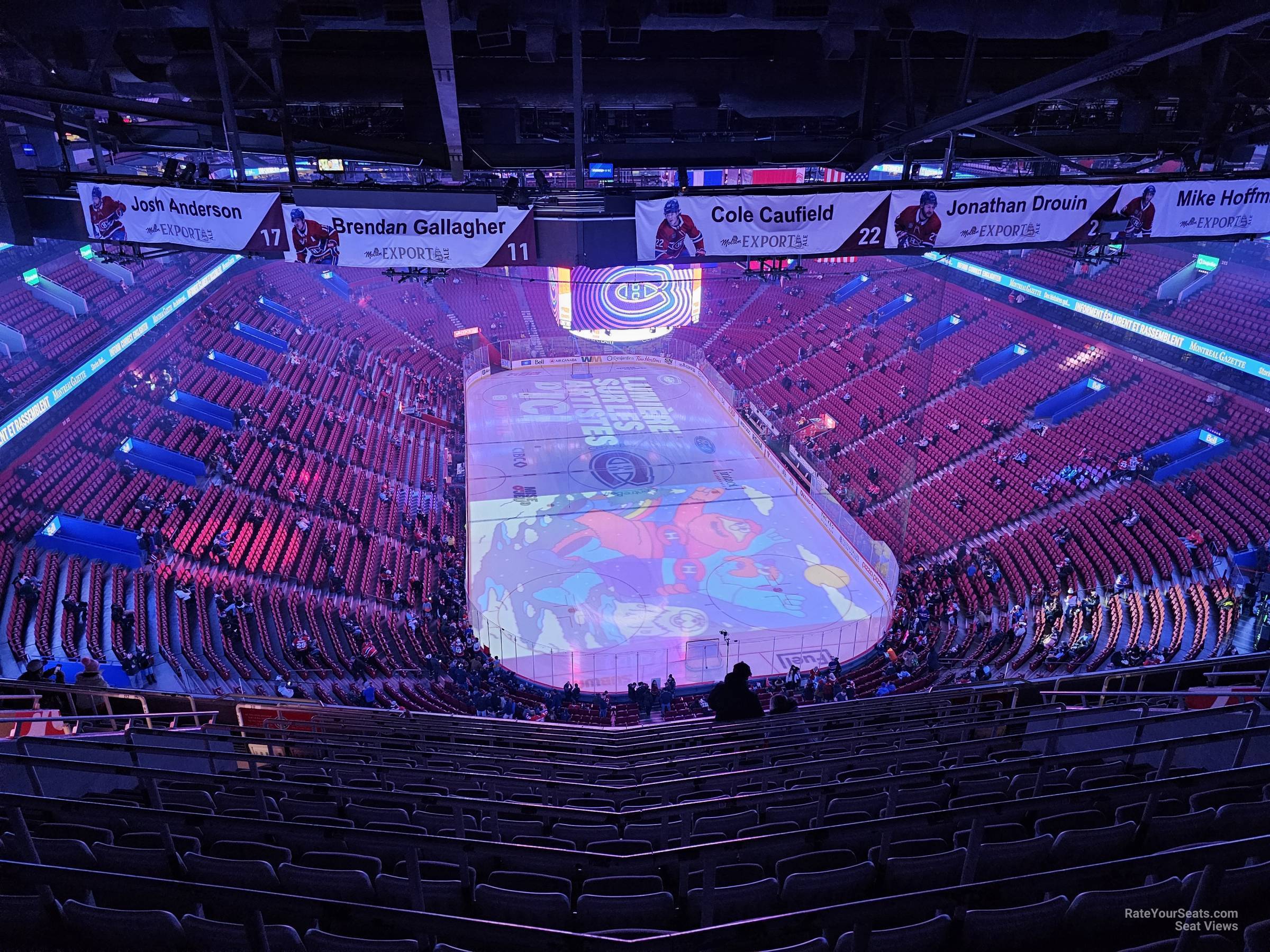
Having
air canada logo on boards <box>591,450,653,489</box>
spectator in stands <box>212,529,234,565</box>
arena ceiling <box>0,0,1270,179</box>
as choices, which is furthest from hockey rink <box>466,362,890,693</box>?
arena ceiling <box>0,0,1270,179</box>

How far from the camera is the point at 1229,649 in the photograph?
11.8 m

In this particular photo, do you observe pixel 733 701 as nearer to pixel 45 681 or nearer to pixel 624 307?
pixel 45 681

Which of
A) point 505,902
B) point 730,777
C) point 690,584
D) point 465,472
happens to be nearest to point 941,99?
point 730,777

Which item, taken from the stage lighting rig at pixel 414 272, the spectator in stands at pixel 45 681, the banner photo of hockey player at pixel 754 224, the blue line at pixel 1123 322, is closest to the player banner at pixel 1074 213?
the banner photo of hockey player at pixel 754 224

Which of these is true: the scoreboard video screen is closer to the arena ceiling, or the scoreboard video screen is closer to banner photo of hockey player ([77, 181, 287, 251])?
the arena ceiling

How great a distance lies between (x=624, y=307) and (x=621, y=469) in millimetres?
12119

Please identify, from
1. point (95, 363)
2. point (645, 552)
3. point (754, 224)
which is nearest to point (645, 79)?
point (754, 224)

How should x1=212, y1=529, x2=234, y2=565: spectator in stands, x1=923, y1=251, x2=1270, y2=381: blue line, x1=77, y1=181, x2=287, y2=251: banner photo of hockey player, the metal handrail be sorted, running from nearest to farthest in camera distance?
1. the metal handrail
2. x1=77, y1=181, x2=287, y2=251: banner photo of hockey player
3. x1=212, y1=529, x2=234, y2=565: spectator in stands
4. x1=923, y1=251, x2=1270, y2=381: blue line

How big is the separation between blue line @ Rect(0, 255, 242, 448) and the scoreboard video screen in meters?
13.1

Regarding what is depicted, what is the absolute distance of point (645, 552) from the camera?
19.4 meters

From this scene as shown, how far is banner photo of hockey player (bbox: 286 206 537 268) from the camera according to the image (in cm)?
848

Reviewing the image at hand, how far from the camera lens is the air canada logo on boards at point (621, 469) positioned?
23141mm

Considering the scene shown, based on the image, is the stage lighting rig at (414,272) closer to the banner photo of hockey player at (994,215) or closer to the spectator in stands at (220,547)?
the banner photo of hockey player at (994,215)

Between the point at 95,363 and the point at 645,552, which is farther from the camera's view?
the point at 645,552
